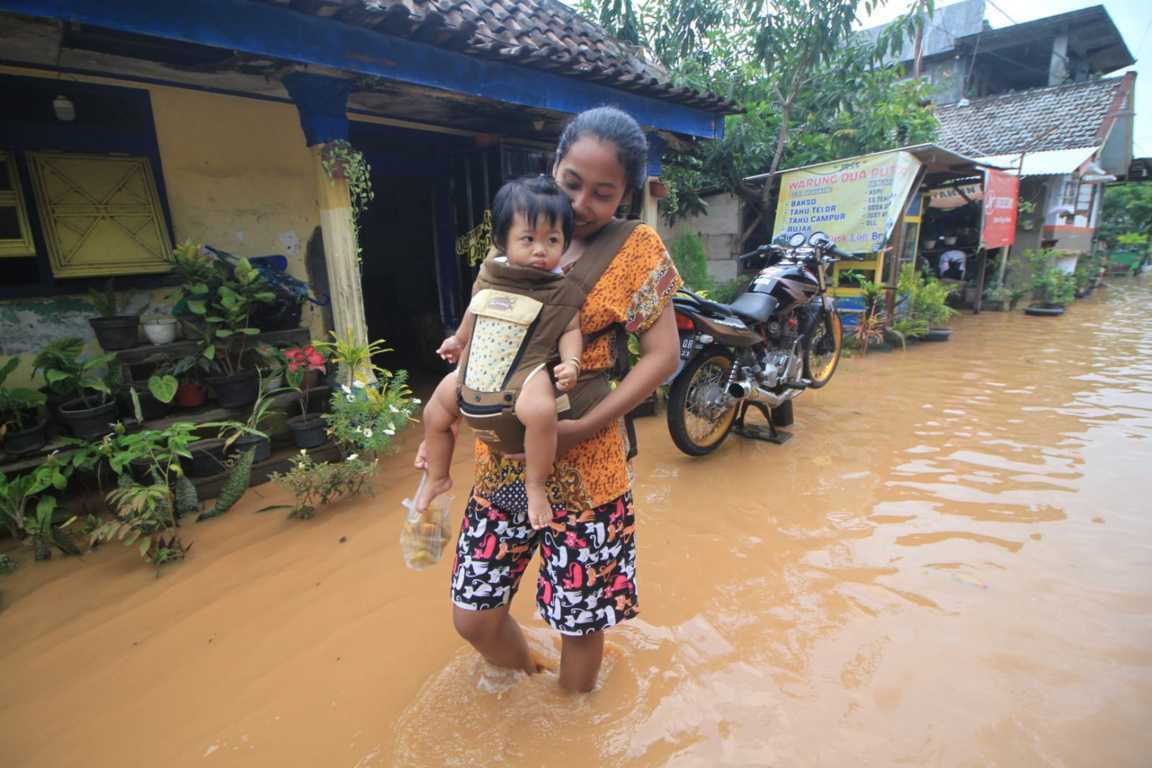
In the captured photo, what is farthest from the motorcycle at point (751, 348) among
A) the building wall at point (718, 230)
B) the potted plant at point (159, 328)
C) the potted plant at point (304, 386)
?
the building wall at point (718, 230)

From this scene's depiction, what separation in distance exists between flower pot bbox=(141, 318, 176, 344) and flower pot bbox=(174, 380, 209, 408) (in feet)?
0.92

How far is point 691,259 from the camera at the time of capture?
912 centimetres

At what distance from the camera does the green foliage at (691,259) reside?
8.84m

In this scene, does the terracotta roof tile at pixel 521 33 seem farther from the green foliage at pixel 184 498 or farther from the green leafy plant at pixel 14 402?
the green foliage at pixel 184 498

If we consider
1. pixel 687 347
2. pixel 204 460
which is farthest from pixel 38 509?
pixel 687 347

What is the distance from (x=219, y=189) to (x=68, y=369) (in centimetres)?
176

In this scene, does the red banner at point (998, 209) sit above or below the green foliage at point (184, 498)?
above

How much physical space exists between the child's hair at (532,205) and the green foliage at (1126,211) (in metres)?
25.6

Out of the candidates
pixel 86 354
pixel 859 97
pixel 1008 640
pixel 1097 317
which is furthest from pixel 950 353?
pixel 86 354

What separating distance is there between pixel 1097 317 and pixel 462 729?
41.7 ft

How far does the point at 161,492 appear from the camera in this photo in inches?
108

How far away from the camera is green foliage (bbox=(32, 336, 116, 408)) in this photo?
3020 mm

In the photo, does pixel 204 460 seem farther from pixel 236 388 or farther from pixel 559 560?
pixel 559 560

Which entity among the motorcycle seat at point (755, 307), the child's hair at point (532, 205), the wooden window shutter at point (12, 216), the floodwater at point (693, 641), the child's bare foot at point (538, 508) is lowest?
the floodwater at point (693, 641)
